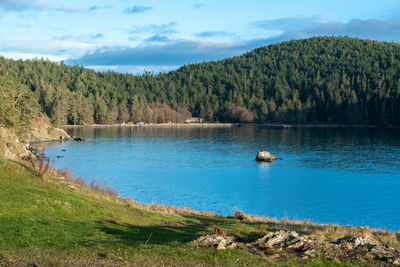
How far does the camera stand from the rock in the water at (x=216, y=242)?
586 inches

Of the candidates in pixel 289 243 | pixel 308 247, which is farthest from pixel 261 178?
pixel 308 247

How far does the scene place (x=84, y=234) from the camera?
15.2m

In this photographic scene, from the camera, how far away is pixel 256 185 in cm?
4897

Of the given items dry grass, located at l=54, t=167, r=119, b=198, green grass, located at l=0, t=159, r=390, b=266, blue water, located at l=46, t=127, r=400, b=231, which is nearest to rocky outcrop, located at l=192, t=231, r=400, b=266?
green grass, located at l=0, t=159, r=390, b=266

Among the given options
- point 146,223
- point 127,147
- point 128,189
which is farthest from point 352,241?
point 127,147

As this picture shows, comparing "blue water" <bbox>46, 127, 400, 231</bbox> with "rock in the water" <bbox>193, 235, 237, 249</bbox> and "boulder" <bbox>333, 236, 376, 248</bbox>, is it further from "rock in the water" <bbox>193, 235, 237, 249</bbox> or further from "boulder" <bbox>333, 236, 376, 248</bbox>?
"rock in the water" <bbox>193, 235, 237, 249</bbox>

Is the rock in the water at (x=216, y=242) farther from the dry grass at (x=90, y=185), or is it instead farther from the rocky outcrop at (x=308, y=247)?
the dry grass at (x=90, y=185)

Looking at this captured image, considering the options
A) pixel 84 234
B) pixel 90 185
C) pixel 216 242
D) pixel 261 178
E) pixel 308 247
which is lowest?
pixel 261 178

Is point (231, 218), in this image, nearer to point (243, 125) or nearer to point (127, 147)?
point (127, 147)

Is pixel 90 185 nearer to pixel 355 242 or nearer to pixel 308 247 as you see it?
pixel 308 247

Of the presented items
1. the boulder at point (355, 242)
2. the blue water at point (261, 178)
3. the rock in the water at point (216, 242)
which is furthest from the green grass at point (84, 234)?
the blue water at point (261, 178)

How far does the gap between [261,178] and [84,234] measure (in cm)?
4059

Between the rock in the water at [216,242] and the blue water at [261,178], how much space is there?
66.7 feet

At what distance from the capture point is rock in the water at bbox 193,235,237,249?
14883mm
